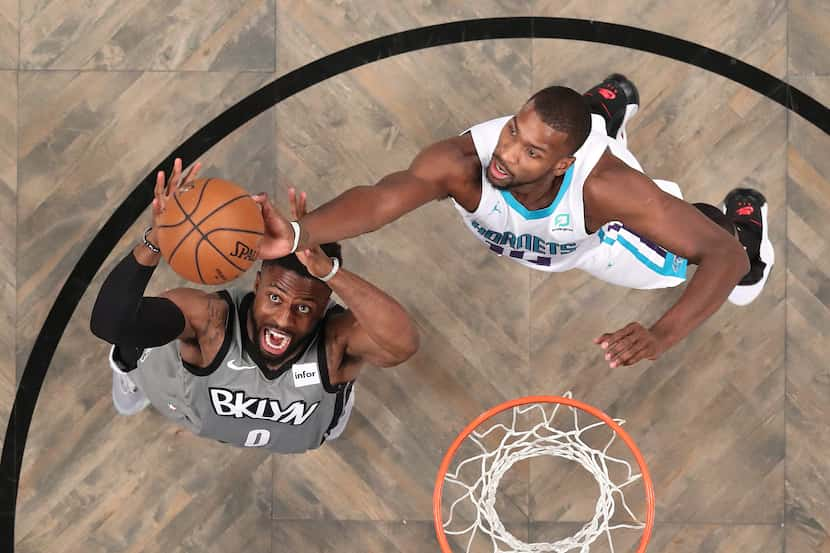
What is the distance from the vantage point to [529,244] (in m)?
2.68

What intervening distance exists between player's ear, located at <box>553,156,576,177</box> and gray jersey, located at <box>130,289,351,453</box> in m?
0.87

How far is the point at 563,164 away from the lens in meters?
2.34

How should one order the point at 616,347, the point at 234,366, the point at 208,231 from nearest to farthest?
the point at 208,231 < the point at 616,347 < the point at 234,366

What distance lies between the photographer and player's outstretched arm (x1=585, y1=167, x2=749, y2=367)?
95.7 inches

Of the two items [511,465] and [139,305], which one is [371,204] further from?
[511,465]

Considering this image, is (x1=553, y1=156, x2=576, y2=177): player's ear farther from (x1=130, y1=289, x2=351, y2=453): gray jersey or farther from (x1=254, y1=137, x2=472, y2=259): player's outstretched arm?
(x1=130, y1=289, x2=351, y2=453): gray jersey

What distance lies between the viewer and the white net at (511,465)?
3.04 meters

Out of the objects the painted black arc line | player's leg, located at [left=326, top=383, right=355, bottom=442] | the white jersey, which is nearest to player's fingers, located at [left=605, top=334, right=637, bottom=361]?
the white jersey

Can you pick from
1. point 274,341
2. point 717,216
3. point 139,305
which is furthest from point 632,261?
point 139,305

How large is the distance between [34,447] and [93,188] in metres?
1.01

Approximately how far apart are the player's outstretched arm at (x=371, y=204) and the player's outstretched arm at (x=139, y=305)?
26 cm

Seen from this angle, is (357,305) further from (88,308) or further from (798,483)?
(798,483)

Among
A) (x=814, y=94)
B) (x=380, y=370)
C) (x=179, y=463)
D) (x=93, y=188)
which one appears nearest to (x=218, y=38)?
(x=93, y=188)

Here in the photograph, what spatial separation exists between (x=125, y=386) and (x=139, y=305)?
75 cm
